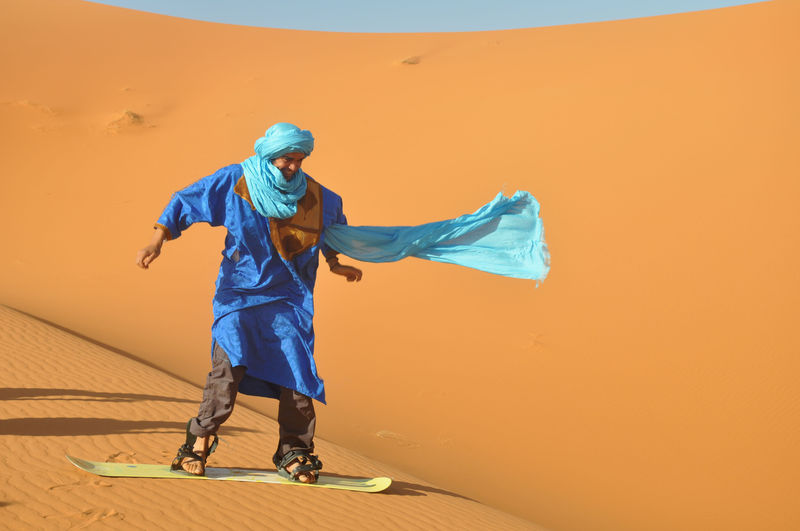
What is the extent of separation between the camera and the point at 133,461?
5.15 m

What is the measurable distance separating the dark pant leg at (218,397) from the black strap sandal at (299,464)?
1.69 feet

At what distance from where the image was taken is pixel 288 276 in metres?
4.65

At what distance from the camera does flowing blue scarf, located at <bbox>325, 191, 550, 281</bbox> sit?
16.7 ft

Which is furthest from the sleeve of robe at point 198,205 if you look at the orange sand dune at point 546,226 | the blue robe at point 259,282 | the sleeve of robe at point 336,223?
the orange sand dune at point 546,226

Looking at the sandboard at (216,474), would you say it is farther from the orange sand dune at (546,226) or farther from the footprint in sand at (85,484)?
the orange sand dune at (546,226)

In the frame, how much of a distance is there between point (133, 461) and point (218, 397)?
1187 mm

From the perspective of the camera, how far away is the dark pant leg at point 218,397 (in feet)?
14.3

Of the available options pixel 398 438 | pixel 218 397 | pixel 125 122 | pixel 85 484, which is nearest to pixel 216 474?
pixel 218 397

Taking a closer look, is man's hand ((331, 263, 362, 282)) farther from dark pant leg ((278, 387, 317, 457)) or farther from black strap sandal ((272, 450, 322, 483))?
black strap sandal ((272, 450, 322, 483))

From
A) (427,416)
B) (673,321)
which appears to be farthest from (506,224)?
(673,321)

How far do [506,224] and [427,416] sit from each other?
14.6 feet

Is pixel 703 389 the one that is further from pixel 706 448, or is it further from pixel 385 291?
pixel 385 291

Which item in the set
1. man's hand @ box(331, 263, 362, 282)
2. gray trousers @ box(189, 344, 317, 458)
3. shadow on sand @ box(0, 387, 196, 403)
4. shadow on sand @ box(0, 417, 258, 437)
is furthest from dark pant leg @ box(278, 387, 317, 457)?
shadow on sand @ box(0, 387, 196, 403)

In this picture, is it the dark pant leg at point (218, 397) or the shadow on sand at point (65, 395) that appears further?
the shadow on sand at point (65, 395)
